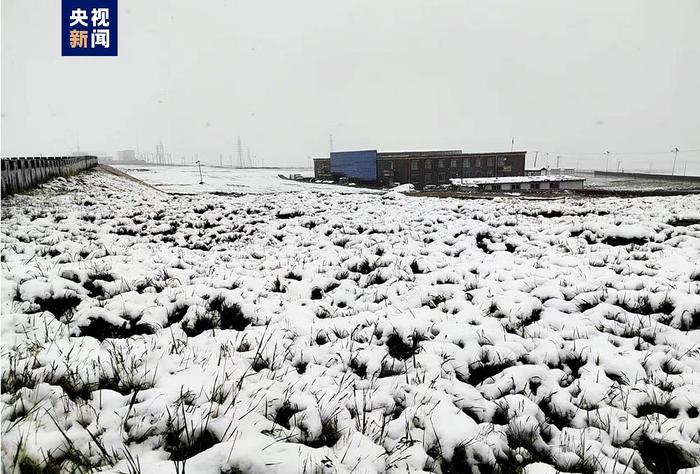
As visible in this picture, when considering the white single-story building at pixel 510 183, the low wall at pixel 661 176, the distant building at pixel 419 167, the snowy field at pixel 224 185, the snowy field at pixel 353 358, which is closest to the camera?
the snowy field at pixel 353 358

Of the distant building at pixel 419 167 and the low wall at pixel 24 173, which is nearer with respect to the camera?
the low wall at pixel 24 173

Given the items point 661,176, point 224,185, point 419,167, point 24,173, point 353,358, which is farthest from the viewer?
point 661,176

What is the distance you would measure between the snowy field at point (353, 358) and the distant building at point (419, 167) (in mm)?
59019

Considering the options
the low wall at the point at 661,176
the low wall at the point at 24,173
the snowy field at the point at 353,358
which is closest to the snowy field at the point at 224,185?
the low wall at the point at 24,173

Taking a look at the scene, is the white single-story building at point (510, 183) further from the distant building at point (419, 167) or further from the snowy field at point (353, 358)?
the snowy field at point (353, 358)

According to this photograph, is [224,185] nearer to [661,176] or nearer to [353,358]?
[353,358]

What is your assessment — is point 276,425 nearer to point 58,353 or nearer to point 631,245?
point 58,353

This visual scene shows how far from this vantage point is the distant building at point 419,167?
64625 millimetres

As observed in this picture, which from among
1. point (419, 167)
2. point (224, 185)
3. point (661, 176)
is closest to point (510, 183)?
point (419, 167)

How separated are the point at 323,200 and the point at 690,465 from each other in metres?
12.6

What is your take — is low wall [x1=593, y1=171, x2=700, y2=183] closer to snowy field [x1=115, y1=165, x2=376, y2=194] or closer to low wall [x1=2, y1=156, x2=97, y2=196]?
snowy field [x1=115, y1=165, x2=376, y2=194]

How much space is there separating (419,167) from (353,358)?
2548 inches

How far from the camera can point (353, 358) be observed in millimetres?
3277

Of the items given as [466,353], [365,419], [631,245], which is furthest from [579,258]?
[365,419]
